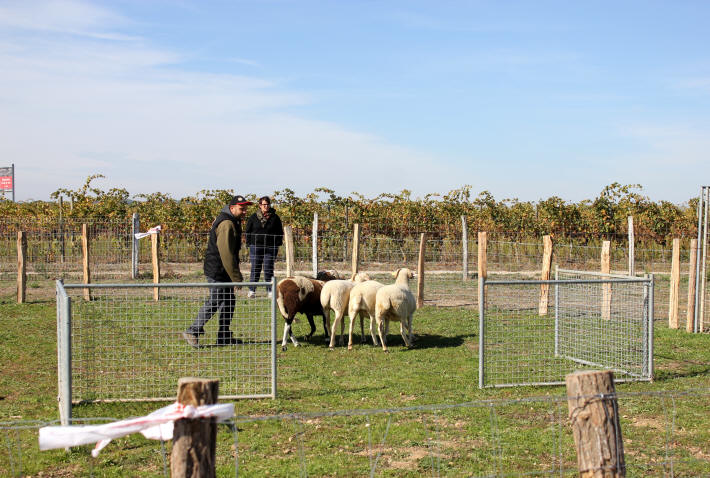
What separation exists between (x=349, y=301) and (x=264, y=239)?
17.5 feet

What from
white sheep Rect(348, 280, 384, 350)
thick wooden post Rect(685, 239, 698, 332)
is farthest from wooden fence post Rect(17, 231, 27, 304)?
thick wooden post Rect(685, 239, 698, 332)

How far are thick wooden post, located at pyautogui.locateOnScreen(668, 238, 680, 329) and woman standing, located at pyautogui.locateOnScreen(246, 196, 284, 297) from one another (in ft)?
26.6

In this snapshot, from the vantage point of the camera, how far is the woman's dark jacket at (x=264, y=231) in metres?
15.9

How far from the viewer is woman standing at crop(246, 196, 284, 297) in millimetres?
15430

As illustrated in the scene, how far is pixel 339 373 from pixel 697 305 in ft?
24.8

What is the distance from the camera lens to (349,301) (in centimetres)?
1101

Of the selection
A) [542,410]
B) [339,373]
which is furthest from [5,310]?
[542,410]

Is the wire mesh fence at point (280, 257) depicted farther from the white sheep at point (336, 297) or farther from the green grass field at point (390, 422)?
the green grass field at point (390, 422)

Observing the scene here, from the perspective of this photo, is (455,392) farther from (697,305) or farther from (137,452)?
(697,305)

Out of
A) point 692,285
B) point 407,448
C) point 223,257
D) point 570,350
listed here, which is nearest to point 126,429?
point 407,448

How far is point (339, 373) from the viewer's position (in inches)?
371

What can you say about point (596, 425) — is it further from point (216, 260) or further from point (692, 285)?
point (692, 285)

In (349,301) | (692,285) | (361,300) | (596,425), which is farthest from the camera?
(692,285)

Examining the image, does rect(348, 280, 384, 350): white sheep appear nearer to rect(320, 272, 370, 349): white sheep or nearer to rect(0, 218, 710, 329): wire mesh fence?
rect(320, 272, 370, 349): white sheep
